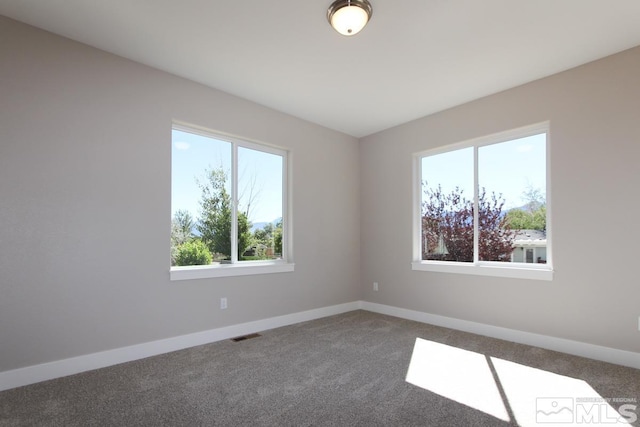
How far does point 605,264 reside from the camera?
3027mm

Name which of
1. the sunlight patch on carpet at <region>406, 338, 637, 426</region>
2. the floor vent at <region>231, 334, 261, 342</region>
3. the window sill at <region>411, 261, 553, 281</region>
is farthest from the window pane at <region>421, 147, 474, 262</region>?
the floor vent at <region>231, 334, 261, 342</region>

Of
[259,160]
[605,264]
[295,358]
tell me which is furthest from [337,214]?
[605,264]

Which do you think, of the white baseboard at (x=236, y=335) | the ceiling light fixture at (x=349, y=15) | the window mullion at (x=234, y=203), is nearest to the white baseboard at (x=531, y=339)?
the white baseboard at (x=236, y=335)

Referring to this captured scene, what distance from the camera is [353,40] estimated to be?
2820 millimetres

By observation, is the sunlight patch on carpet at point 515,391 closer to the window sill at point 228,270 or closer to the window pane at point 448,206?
the window pane at point 448,206

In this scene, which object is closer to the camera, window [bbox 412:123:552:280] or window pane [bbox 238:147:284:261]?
window [bbox 412:123:552:280]

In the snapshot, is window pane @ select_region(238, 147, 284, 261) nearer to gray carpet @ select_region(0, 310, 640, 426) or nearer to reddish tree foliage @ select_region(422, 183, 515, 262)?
gray carpet @ select_region(0, 310, 640, 426)

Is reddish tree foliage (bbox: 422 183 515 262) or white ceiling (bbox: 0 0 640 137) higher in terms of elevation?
white ceiling (bbox: 0 0 640 137)

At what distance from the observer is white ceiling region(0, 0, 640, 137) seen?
243 cm

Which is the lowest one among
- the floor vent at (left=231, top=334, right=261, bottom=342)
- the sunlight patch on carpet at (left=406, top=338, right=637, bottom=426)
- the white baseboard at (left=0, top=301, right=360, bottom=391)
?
the floor vent at (left=231, top=334, right=261, bottom=342)

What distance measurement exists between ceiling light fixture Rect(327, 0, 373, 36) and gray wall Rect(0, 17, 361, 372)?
5.96 feet

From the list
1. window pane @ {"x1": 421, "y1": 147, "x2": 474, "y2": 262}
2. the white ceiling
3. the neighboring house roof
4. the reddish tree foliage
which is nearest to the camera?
the white ceiling

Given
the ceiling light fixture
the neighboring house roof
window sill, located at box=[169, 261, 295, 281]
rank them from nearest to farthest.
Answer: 1. the ceiling light fixture
2. window sill, located at box=[169, 261, 295, 281]
3. the neighboring house roof

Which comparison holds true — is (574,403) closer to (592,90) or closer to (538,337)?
(538,337)
